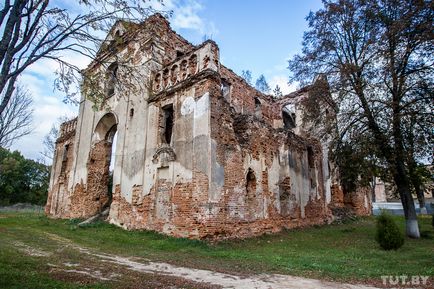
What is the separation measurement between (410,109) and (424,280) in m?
Result: 7.69

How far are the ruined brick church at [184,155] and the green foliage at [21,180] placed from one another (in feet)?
107

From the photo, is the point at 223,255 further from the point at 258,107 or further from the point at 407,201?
the point at 258,107

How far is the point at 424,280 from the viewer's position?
20.4ft

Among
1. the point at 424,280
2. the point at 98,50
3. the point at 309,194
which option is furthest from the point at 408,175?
the point at 98,50

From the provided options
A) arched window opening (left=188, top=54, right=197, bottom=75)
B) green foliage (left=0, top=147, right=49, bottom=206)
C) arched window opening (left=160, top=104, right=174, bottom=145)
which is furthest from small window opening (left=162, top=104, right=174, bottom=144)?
green foliage (left=0, top=147, right=49, bottom=206)

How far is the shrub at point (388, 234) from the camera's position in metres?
9.86

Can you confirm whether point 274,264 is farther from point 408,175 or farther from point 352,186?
point 408,175

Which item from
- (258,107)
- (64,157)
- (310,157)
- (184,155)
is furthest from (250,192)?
(64,157)

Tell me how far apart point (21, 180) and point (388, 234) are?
52.1 meters

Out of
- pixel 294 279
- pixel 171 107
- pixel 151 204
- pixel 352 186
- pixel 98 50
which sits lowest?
pixel 294 279

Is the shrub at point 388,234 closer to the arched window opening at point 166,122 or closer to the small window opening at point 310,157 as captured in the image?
the small window opening at point 310,157

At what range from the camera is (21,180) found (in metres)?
48.2

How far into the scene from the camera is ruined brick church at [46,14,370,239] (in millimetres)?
10695

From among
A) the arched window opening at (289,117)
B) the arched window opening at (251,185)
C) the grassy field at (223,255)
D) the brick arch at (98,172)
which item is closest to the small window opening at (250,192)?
the arched window opening at (251,185)
